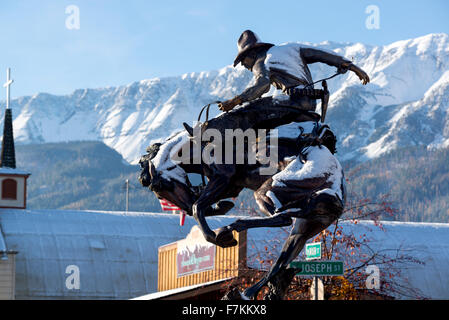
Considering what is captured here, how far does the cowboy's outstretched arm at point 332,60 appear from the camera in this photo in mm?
10508

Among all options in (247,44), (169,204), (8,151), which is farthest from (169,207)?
(247,44)

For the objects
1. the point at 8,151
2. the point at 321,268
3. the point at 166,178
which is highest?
the point at 8,151

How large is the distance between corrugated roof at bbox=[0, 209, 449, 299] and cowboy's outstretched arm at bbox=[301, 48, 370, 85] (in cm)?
3949

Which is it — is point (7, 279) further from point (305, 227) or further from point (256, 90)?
point (305, 227)

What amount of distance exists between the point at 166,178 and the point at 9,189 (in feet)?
204

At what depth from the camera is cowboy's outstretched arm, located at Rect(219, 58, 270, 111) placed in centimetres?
1027

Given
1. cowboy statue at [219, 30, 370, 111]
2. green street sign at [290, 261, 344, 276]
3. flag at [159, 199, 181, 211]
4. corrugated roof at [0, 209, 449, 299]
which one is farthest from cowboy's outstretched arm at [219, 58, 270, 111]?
corrugated roof at [0, 209, 449, 299]

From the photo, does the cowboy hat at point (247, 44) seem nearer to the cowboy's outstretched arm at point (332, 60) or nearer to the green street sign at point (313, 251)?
the cowboy's outstretched arm at point (332, 60)

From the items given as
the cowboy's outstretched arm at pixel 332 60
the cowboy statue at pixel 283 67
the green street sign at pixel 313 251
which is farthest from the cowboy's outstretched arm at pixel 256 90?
the green street sign at pixel 313 251

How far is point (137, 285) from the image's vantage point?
182ft

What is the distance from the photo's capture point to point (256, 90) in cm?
1037

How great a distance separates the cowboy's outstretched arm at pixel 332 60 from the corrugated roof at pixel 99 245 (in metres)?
39.5

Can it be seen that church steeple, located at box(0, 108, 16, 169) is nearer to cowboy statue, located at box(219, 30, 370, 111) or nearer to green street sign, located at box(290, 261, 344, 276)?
green street sign, located at box(290, 261, 344, 276)
